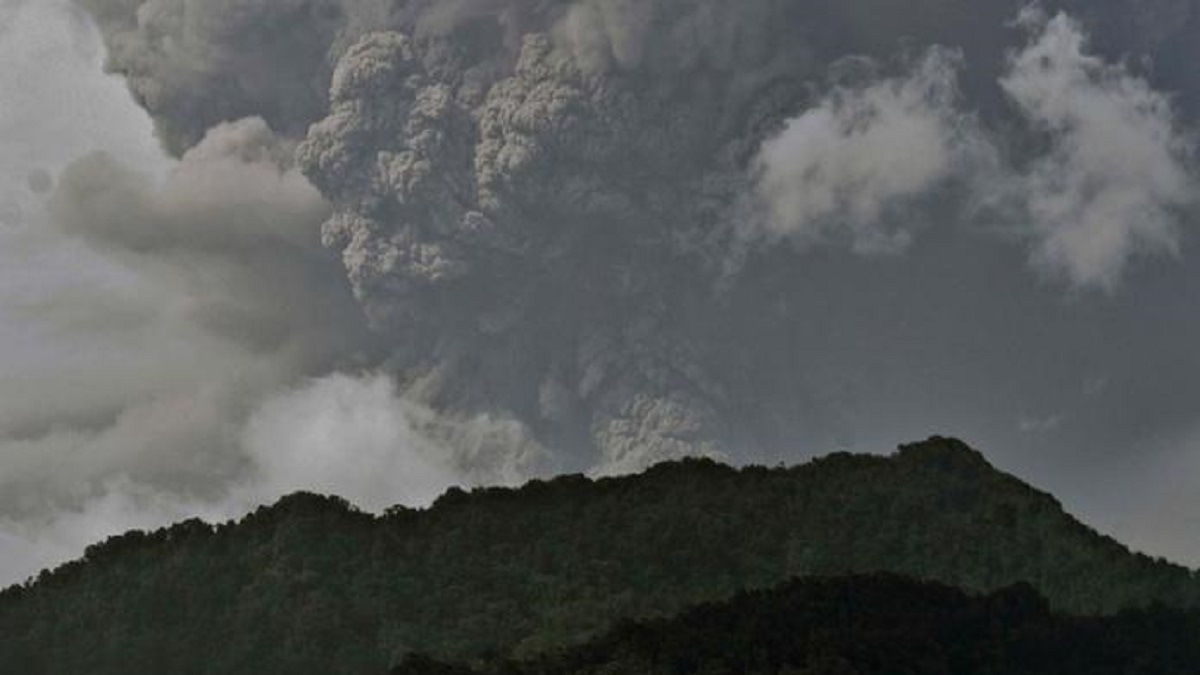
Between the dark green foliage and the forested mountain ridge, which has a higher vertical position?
the forested mountain ridge

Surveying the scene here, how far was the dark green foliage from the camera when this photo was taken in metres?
37.9

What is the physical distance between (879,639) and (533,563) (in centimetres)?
1278

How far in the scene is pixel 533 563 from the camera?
1909 inches

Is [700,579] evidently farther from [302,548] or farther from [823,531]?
[302,548]

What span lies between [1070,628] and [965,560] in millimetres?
6696

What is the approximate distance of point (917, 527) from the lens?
158 feet

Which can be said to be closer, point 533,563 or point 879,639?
point 879,639

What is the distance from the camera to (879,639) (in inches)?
1492

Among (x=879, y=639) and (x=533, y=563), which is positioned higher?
(x=533, y=563)

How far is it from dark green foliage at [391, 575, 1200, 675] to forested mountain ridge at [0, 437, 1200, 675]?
4.28m

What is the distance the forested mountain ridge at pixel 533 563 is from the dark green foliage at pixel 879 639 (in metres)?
4.28

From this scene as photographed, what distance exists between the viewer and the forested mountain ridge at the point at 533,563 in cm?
4656

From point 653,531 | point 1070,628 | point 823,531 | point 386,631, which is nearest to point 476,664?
point 386,631

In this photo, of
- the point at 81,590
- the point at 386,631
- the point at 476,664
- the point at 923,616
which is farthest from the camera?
the point at 81,590
